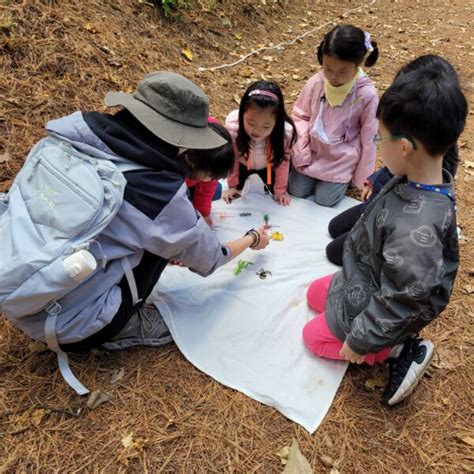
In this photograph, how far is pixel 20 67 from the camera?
11.5ft

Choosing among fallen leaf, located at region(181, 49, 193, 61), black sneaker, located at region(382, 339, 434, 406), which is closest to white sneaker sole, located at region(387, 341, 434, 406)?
black sneaker, located at region(382, 339, 434, 406)

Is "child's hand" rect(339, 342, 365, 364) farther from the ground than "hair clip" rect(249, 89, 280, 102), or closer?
closer

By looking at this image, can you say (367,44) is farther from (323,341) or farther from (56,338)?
(56,338)

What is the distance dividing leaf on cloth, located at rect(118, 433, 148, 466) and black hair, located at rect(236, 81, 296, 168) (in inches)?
81.0

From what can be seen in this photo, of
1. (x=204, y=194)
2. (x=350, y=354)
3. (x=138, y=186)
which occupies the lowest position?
(x=350, y=354)

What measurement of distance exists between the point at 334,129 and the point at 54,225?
7.76 feet

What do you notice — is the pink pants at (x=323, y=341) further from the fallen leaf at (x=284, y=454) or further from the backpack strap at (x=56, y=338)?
the backpack strap at (x=56, y=338)

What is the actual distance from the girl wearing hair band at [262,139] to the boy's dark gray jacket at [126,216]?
112 cm

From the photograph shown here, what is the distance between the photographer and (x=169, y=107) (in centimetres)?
179

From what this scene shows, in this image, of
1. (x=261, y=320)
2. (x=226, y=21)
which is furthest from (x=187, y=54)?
(x=261, y=320)

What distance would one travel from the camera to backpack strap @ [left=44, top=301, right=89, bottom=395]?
1.78 m

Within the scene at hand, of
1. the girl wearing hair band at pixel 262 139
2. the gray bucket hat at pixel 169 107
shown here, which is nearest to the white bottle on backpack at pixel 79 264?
the gray bucket hat at pixel 169 107

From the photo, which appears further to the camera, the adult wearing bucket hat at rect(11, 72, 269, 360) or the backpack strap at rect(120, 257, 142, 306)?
the backpack strap at rect(120, 257, 142, 306)

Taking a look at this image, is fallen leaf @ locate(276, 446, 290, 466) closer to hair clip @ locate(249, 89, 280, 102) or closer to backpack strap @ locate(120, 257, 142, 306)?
backpack strap @ locate(120, 257, 142, 306)
